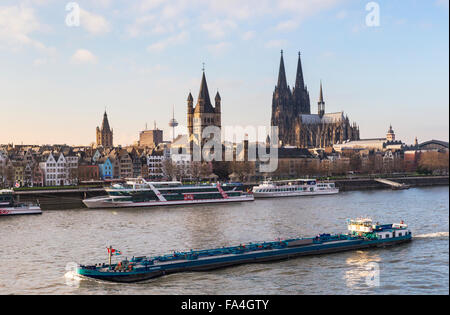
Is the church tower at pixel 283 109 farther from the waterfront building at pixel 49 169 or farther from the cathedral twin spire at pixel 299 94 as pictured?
the waterfront building at pixel 49 169

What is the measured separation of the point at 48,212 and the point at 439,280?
137 ft

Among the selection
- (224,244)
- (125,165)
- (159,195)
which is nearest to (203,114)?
(125,165)

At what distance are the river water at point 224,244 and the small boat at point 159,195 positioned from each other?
4.50 meters

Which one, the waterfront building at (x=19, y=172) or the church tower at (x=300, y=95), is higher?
the church tower at (x=300, y=95)

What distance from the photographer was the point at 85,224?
152ft

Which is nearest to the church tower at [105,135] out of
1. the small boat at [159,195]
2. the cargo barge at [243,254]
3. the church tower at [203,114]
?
the church tower at [203,114]

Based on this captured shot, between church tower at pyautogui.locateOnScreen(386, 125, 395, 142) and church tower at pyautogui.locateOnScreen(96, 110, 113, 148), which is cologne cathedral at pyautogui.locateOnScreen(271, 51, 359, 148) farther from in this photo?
church tower at pyautogui.locateOnScreen(96, 110, 113, 148)

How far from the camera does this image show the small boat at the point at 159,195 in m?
63.8

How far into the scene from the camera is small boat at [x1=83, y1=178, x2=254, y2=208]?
6384 centimetres

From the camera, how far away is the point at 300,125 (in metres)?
166

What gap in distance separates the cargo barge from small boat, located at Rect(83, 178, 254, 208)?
30804mm

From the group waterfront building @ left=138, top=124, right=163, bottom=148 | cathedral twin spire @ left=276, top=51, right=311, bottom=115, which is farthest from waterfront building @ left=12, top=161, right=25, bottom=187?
waterfront building @ left=138, top=124, right=163, bottom=148

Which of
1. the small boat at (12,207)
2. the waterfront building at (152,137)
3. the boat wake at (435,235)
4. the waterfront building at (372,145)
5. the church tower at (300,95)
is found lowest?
the boat wake at (435,235)

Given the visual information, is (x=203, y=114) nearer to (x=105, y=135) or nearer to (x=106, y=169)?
(x=106, y=169)
